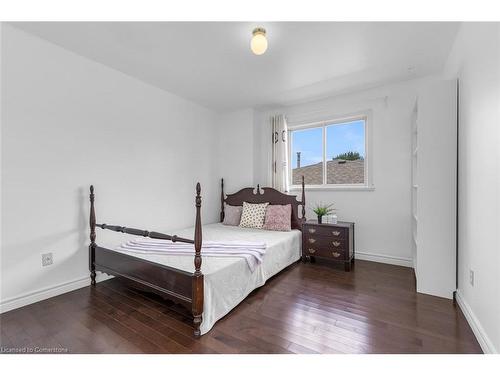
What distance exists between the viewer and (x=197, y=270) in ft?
5.88

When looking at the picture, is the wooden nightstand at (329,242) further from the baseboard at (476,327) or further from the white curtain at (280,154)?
the baseboard at (476,327)

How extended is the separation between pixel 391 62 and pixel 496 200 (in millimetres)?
1905

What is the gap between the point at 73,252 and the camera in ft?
8.24

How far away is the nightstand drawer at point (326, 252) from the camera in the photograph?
3.11 meters

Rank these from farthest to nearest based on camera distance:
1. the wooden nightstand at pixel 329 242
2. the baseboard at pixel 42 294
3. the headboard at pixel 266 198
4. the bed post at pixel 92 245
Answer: the headboard at pixel 266 198 → the wooden nightstand at pixel 329 242 → the bed post at pixel 92 245 → the baseboard at pixel 42 294

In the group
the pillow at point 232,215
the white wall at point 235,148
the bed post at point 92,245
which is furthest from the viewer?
the white wall at point 235,148

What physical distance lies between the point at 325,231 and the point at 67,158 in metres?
3.09

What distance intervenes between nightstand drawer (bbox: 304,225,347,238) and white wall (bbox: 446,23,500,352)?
1.18m

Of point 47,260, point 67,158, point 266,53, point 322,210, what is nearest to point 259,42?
point 266,53

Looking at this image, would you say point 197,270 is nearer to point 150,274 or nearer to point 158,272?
point 158,272

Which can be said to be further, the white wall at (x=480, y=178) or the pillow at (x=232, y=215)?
the pillow at (x=232, y=215)

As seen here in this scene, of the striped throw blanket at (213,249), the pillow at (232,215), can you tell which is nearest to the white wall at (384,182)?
the pillow at (232,215)

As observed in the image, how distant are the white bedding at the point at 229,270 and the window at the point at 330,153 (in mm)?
1256
